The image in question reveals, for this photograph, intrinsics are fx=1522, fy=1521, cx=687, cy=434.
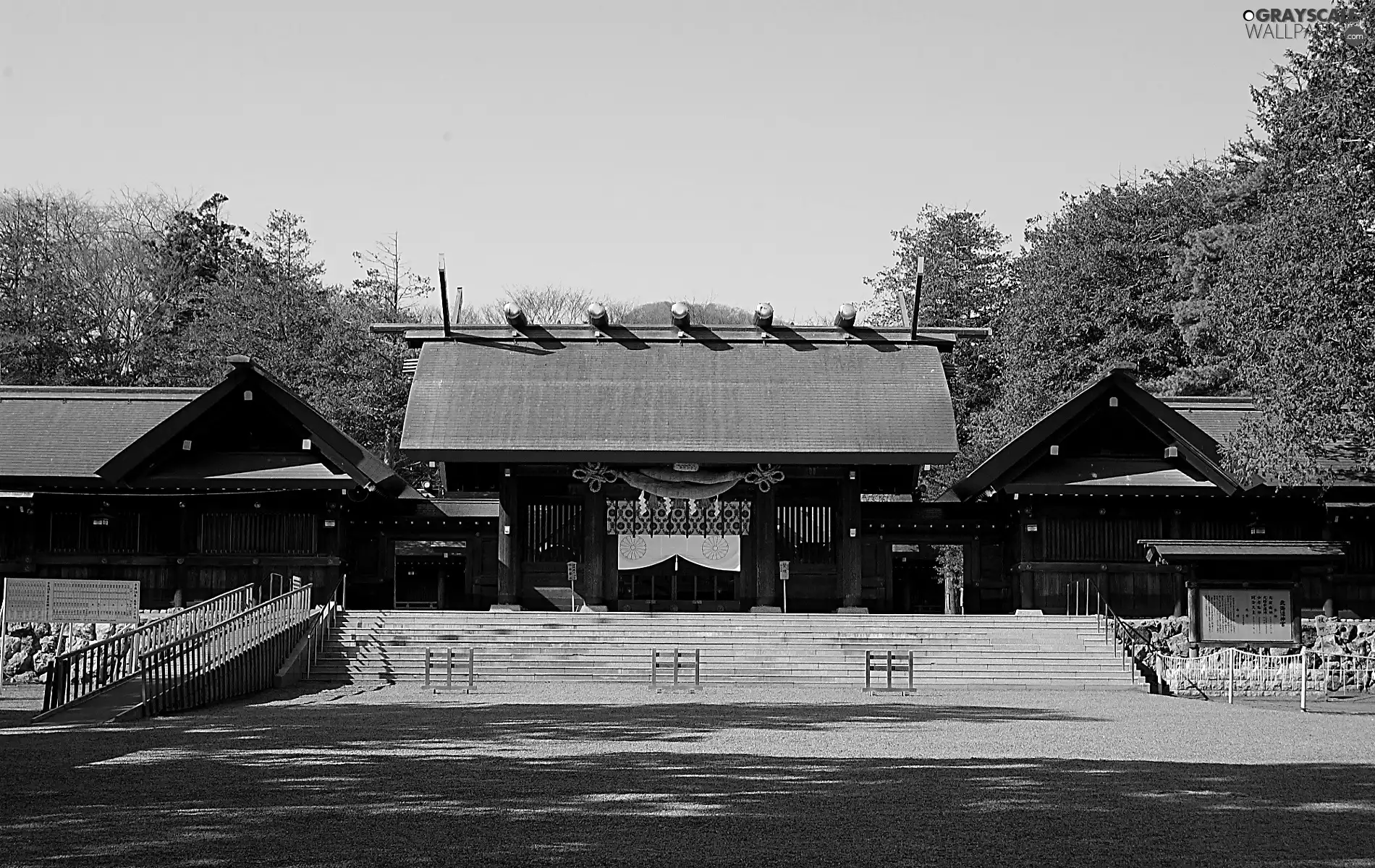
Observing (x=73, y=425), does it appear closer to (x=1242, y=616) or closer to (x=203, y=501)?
(x=203, y=501)

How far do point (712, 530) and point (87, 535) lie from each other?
1252cm

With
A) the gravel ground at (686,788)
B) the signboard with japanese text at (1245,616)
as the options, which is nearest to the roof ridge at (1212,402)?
the signboard with japanese text at (1245,616)

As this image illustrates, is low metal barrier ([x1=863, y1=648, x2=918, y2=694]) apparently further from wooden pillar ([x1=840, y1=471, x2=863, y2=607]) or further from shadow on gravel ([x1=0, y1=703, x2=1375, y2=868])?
shadow on gravel ([x1=0, y1=703, x2=1375, y2=868])

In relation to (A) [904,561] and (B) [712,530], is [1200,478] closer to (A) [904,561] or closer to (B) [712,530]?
(B) [712,530]

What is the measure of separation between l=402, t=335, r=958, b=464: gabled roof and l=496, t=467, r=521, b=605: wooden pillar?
117 centimetres

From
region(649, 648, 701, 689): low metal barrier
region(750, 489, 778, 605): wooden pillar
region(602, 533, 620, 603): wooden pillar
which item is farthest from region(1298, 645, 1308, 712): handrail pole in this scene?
region(602, 533, 620, 603): wooden pillar

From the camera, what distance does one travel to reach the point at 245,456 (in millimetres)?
30656

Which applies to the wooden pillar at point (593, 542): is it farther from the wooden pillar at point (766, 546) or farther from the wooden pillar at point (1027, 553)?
the wooden pillar at point (1027, 553)

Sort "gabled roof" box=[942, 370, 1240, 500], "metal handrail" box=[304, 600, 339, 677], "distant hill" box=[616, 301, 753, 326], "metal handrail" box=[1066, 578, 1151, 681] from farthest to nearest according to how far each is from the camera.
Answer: "distant hill" box=[616, 301, 753, 326], "gabled roof" box=[942, 370, 1240, 500], "metal handrail" box=[1066, 578, 1151, 681], "metal handrail" box=[304, 600, 339, 677]

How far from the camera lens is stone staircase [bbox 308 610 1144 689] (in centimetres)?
2483

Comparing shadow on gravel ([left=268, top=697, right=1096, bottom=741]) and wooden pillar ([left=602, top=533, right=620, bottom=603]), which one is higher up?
wooden pillar ([left=602, top=533, right=620, bottom=603])

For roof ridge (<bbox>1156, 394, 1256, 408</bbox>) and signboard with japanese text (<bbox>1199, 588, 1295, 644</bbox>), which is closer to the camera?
signboard with japanese text (<bbox>1199, 588, 1295, 644</bbox>)

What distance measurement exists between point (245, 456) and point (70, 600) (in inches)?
246

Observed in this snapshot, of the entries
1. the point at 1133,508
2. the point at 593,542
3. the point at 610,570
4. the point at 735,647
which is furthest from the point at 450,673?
the point at 1133,508
